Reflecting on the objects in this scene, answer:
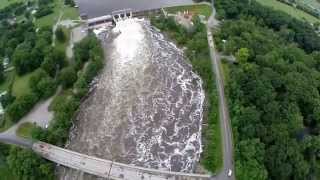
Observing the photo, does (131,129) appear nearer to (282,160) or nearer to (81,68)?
(81,68)

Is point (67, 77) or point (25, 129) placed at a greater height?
point (67, 77)

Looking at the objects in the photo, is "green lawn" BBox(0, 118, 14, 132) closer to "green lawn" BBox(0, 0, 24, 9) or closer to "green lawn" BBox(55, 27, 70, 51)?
"green lawn" BBox(55, 27, 70, 51)

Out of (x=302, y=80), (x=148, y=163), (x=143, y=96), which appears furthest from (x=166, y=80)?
(x=302, y=80)

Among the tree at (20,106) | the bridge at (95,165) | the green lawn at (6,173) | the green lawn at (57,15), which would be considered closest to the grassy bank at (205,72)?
the bridge at (95,165)

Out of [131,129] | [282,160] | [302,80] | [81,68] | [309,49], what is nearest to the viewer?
[282,160]

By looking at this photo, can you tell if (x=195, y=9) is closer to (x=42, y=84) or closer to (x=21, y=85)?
(x=42, y=84)

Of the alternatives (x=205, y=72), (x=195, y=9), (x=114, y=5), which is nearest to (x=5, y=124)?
(x=205, y=72)

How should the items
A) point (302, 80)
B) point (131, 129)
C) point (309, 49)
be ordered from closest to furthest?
point (131, 129), point (302, 80), point (309, 49)
